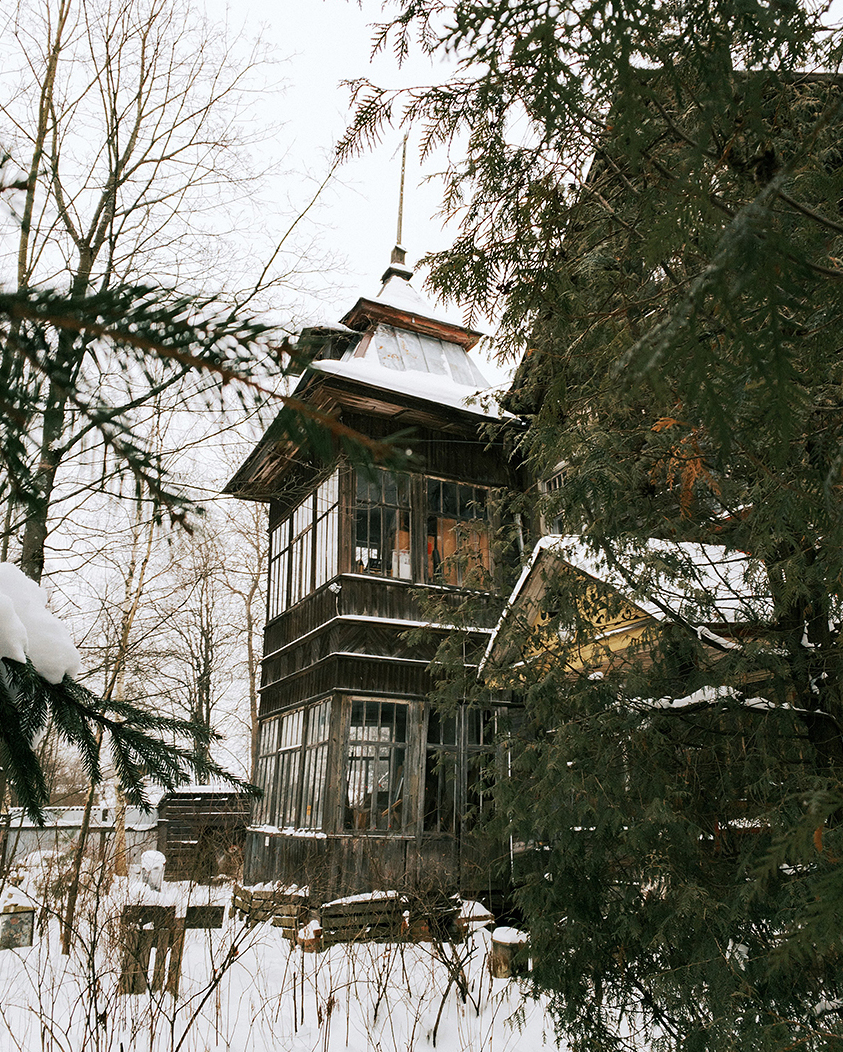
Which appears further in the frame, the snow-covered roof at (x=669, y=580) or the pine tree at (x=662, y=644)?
the snow-covered roof at (x=669, y=580)

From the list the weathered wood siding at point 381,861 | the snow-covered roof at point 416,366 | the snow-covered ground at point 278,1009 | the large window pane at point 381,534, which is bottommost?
the snow-covered ground at point 278,1009

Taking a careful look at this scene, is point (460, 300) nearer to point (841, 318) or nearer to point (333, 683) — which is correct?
point (841, 318)

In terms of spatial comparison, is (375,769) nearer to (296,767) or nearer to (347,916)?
(296,767)

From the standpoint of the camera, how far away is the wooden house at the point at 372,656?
1002 cm

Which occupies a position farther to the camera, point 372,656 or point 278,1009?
point 372,656

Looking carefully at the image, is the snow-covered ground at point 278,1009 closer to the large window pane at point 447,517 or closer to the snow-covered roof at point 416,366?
the large window pane at point 447,517

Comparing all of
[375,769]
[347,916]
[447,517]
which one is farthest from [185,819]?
[447,517]

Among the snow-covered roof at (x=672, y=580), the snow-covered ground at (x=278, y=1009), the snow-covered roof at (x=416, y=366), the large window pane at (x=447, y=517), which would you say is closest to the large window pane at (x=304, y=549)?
the large window pane at (x=447, y=517)

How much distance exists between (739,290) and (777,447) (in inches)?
11.3

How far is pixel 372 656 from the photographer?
10477mm

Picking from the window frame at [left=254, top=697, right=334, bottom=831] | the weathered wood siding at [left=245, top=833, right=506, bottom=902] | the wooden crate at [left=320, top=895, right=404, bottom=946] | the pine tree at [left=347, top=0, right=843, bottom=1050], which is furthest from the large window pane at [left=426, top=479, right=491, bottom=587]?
the pine tree at [left=347, top=0, right=843, bottom=1050]

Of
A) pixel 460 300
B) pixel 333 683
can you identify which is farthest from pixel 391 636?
pixel 460 300

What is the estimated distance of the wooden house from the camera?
1002 cm

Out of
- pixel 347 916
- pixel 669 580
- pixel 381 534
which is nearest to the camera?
pixel 669 580
